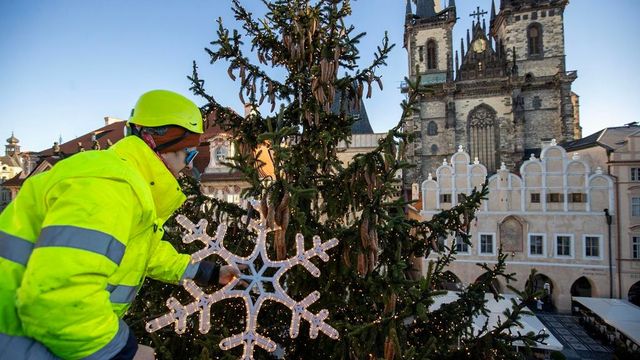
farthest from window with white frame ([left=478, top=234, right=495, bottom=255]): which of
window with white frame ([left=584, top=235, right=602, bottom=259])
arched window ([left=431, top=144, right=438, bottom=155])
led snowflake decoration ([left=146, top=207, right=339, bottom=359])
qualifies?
led snowflake decoration ([left=146, top=207, right=339, bottom=359])

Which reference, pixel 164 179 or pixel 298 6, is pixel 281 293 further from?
pixel 298 6

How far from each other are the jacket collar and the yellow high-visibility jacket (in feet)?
0.72

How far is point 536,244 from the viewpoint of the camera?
20656mm

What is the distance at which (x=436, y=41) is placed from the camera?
44719 millimetres

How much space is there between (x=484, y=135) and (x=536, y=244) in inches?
815

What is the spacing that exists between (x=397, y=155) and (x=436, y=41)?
154 ft

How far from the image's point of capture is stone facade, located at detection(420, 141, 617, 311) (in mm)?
19906

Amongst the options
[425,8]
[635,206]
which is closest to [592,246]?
[635,206]

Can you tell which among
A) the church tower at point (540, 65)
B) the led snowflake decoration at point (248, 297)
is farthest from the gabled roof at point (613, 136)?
the led snowflake decoration at point (248, 297)

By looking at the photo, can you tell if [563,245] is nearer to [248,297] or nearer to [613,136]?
[613,136]

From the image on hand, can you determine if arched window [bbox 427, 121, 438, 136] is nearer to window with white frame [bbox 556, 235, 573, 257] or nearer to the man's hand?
window with white frame [bbox 556, 235, 573, 257]

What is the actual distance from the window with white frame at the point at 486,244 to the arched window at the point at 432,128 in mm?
21122

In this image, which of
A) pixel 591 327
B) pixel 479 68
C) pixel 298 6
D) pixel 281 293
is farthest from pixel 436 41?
pixel 281 293

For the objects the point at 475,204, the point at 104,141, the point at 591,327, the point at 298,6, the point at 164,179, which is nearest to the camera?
the point at 164,179
